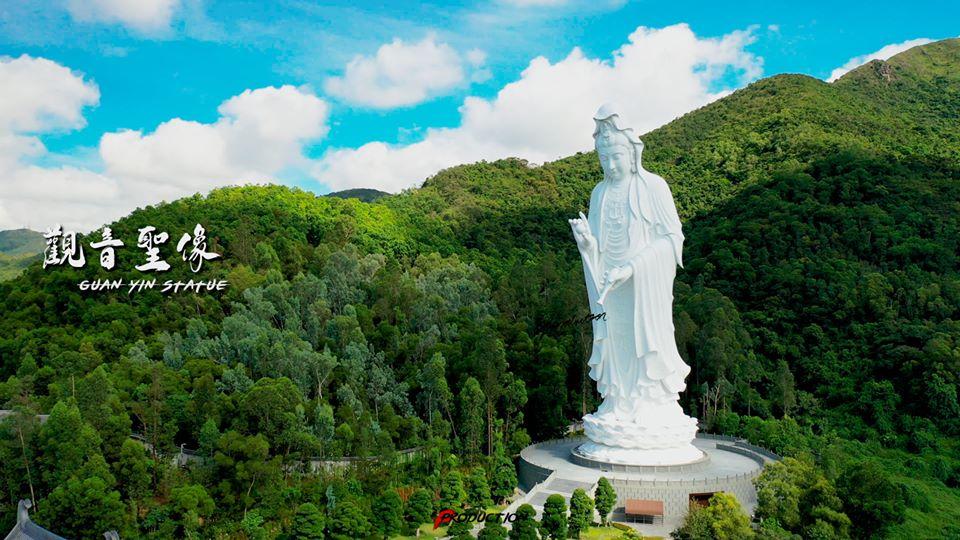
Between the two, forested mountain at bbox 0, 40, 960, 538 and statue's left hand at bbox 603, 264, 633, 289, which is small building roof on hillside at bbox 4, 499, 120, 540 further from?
statue's left hand at bbox 603, 264, 633, 289

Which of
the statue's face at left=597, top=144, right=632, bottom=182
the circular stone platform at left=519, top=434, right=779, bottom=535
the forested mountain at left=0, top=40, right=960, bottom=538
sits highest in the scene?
the statue's face at left=597, top=144, right=632, bottom=182

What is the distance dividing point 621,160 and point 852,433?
13.0 metres

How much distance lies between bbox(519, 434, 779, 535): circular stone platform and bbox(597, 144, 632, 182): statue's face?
572cm

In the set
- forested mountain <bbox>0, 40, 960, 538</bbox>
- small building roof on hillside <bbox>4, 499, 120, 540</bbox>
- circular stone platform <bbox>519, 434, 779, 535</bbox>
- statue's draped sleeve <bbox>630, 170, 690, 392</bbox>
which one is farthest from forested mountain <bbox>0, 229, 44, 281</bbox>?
statue's draped sleeve <bbox>630, 170, 690, 392</bbox>

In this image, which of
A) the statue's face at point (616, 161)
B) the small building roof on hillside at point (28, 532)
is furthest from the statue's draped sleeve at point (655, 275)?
the small building roof on hillside at point (28, 532)

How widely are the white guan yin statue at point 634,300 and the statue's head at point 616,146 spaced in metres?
0.02

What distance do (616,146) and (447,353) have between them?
7.76m

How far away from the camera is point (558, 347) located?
22.1 m

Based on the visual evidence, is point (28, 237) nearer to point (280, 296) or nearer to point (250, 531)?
point (280, 296)

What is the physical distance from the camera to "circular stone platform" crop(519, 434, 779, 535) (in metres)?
14.6

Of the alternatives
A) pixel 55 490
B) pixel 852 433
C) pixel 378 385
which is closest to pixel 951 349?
pixel 852 433

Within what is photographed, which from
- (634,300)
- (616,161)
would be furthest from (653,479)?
(616,161)

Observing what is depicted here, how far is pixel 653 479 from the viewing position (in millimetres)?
15133

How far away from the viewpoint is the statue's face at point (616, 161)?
16.4 meters
